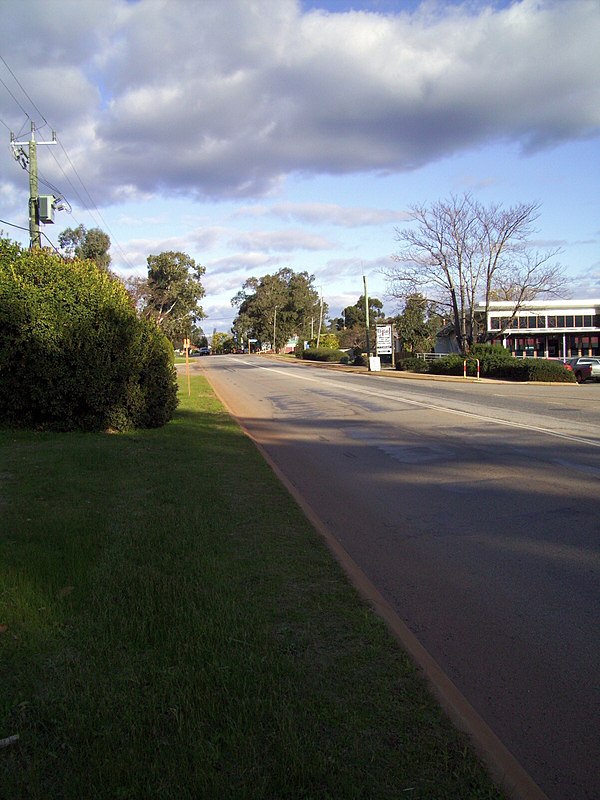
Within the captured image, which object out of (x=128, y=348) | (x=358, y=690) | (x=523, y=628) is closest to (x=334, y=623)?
(x=358, y=690)

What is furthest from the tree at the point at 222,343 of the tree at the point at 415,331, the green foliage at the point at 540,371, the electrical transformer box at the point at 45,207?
the electrical transformer box at the point at 45,207

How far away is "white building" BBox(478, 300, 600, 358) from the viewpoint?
5697 centimetres

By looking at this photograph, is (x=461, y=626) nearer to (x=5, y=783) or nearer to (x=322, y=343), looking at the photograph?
(x=5, y=783)

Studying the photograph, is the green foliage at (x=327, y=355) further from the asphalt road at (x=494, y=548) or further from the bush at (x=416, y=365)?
the asphalt road at (x=494, y=548)

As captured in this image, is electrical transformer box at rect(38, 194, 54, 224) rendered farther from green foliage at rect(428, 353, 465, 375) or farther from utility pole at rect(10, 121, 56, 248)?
green foliage at rect(428, 353, 465, 375)

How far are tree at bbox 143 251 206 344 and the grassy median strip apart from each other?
57158mm

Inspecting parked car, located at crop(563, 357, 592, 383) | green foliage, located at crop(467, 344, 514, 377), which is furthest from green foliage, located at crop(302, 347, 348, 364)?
parked car, located at crop(563, 357, 592, 383)

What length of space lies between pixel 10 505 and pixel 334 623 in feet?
14.9

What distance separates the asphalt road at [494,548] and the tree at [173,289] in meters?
49.4

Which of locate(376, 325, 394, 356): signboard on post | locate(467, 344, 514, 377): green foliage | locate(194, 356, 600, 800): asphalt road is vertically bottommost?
locate(194, 356, 600, 800): asphalt road

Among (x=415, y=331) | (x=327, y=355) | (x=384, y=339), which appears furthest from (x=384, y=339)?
(x=327, y=355)

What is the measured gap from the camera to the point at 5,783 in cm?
287

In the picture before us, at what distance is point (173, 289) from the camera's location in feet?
208

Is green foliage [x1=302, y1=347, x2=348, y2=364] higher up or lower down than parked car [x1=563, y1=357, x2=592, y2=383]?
higher up
